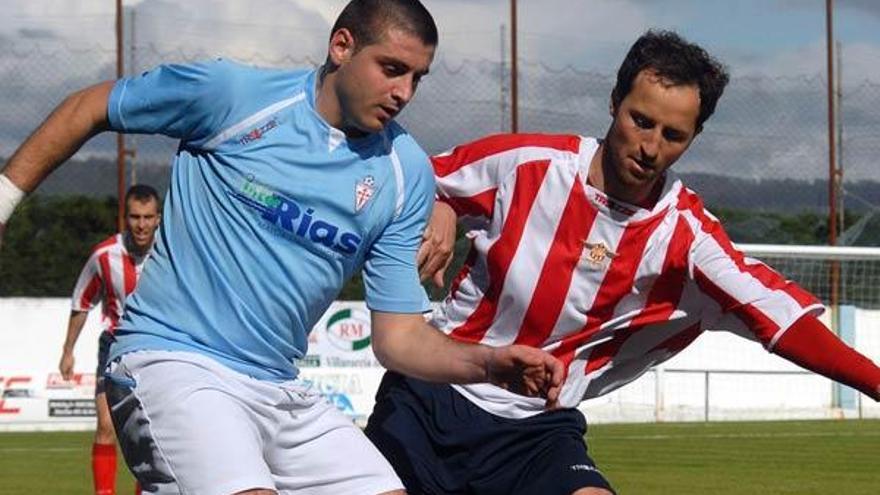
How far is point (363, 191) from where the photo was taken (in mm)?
5789

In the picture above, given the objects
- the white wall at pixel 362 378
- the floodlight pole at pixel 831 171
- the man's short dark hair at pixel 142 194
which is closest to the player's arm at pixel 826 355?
the man's short dark hair at pixel 142 194

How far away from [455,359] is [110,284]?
915cm

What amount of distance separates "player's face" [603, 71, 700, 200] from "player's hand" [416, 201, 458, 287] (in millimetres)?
566

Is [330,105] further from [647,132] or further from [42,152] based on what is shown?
[647,132]

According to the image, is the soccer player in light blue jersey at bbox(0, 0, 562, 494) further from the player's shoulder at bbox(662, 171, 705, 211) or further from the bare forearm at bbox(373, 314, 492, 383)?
the player's shoulder at bbox(662, 171, 705, 211)

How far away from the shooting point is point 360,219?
19.0ft

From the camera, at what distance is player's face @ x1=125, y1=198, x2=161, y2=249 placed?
13.8 meters

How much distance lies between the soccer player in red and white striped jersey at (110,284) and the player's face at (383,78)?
755 cm

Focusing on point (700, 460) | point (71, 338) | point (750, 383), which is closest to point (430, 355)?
point (71, 338)

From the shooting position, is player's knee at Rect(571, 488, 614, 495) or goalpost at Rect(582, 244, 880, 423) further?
goalpost at Rect(582, 244, 880, 423)

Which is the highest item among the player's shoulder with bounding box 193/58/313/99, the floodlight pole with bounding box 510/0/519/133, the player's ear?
the floodlight pole with bounding box 510/0/519/133

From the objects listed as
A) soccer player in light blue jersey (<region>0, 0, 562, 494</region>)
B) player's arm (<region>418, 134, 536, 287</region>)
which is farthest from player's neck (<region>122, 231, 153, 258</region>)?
soccer player in light blue jersey (<region>0, 0, 562, 494</region>)

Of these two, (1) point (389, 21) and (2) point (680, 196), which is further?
(2) point (680, 196)

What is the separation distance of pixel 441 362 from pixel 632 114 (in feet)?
3.61
